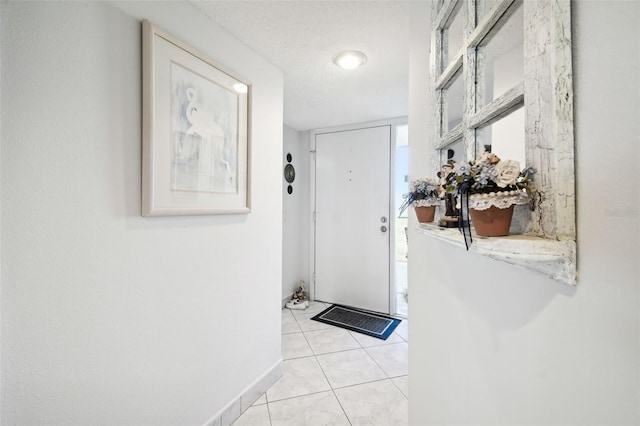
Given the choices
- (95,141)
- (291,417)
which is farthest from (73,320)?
(291,417)

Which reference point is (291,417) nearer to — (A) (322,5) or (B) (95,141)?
(B) (95,141)

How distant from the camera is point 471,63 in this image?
704 mm

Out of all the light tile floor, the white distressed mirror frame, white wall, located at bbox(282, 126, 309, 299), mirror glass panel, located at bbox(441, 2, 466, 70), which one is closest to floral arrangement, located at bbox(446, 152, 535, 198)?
the white distressed mirror frame

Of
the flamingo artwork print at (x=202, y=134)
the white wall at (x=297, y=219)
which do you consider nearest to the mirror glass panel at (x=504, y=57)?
the flamingo artwork print at (x=202, y=134)

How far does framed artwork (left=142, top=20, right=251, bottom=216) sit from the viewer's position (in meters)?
1.13

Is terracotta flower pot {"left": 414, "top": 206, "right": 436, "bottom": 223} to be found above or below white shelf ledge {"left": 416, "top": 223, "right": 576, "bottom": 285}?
above

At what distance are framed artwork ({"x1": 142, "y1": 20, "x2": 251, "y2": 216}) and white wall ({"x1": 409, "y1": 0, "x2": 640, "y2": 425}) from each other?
120 centimetres

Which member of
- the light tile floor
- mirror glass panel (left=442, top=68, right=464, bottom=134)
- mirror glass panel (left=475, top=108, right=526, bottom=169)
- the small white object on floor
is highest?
mirror glass panel (left=442, top=68, right=464, bottom=134)

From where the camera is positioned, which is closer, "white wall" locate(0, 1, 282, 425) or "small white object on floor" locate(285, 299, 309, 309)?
"white wall" locate(0, 1, 282, 425)

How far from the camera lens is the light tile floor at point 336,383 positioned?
1.59m

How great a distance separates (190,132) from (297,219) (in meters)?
2.34

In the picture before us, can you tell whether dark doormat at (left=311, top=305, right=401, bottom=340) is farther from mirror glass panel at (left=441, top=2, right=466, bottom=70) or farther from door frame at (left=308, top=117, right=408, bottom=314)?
mirror glass panel at (left=441, top=2, right=466, bottom=70)

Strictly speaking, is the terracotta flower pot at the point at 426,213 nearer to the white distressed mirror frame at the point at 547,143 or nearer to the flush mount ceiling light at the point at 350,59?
the white distressed mirror frame at the point at 547,143

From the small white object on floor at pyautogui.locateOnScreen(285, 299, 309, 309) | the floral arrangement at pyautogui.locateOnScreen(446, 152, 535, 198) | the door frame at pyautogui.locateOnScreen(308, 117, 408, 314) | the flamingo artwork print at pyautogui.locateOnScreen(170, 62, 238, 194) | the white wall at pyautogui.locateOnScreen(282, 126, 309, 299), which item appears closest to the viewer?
the floral arrangement at pyautogui.locateOnScreen(446, 152, 535, 198)
